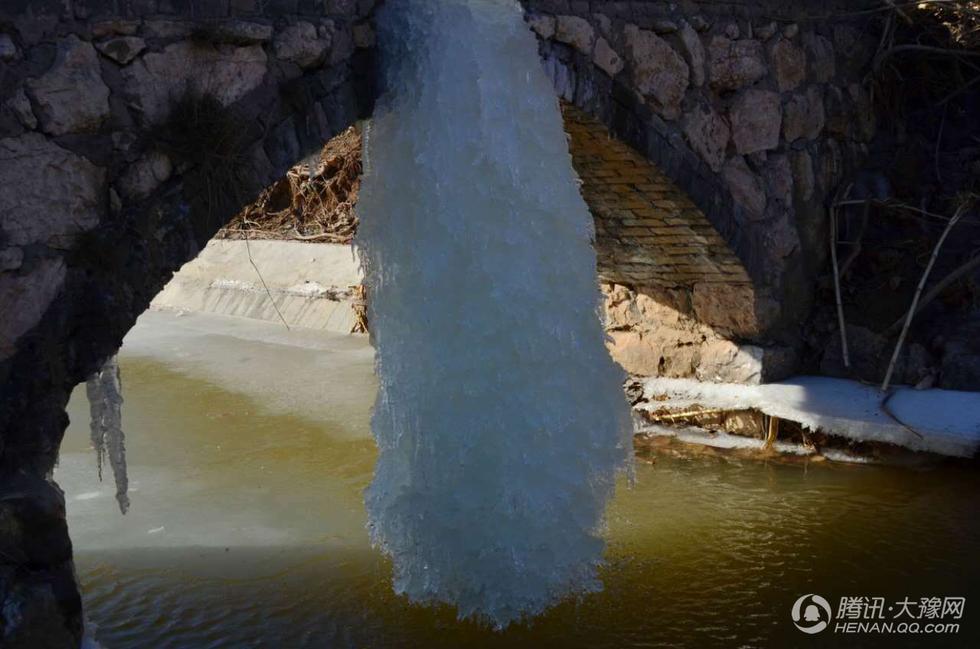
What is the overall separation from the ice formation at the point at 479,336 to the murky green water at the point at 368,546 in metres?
0.22

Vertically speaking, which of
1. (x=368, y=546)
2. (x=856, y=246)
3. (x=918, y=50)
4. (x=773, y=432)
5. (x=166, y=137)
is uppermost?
(x=918, y=50)

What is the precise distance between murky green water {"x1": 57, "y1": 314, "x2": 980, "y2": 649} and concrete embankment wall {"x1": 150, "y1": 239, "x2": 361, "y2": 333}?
1903 mm

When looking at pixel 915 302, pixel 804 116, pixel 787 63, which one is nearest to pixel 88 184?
pixel 787 63

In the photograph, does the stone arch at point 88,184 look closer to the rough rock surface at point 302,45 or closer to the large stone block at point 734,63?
the rough rock surface at point 302,45

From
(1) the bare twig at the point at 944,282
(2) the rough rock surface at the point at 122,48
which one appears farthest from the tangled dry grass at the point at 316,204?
(2) the rough rock surface at the point at 122,48

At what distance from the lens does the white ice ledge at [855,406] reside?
18.2 ft

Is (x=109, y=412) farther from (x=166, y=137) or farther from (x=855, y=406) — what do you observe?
(x=855, y=406)

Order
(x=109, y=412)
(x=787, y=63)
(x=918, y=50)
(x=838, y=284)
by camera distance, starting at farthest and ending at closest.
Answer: (x=918, y=50), (x=838, y=284), (x=787, y=63), (x=109, y=412)

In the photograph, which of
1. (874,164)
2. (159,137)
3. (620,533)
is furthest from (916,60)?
(159,137)

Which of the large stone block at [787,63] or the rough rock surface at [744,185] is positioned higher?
the large stone block at [787,63]

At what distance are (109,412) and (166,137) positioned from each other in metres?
0.83

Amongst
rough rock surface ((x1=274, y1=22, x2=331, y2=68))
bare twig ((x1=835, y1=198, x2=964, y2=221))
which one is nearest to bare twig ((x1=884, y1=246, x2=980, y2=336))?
bare twig ((x1=835, y1=198, x2=964, y2=221))

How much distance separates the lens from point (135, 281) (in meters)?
3.44

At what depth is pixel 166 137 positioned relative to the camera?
3.51 metres
